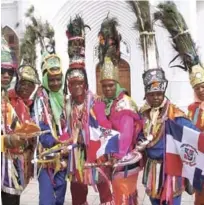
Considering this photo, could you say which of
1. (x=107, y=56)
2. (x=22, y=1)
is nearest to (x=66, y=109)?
(x=107, y=56)

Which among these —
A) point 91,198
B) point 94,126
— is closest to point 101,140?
point 94,126

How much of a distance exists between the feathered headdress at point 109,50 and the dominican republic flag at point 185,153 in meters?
0.81

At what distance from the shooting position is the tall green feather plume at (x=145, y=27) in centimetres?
378

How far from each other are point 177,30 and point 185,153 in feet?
4.18

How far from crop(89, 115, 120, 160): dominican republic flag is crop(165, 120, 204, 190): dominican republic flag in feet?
1.54

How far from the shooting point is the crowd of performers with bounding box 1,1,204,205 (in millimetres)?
3480

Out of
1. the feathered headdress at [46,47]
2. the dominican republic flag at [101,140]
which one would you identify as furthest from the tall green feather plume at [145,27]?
the feathered headdress at [46,47]

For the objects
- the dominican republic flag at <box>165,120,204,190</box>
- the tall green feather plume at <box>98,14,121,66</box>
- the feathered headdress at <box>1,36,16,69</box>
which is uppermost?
the tall green feather plume at <box>98,14,121,66</box>

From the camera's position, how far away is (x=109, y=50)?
4168 millimetres

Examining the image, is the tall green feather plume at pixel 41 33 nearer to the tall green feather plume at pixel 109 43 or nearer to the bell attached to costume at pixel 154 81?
the tall green feather plume at pixel 109 43

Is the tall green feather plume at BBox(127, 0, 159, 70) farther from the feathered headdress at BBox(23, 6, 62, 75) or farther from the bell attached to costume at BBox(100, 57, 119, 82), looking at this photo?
the feathered headdress at BBox(23, 6, 62, 75)

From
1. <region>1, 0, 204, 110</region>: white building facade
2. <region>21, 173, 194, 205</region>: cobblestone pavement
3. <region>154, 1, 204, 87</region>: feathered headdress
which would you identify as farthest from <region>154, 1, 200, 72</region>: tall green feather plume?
<region>1, 0, 204, 110</region>: white building facade

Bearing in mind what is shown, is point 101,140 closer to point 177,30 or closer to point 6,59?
point 6,59

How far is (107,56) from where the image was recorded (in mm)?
4121
